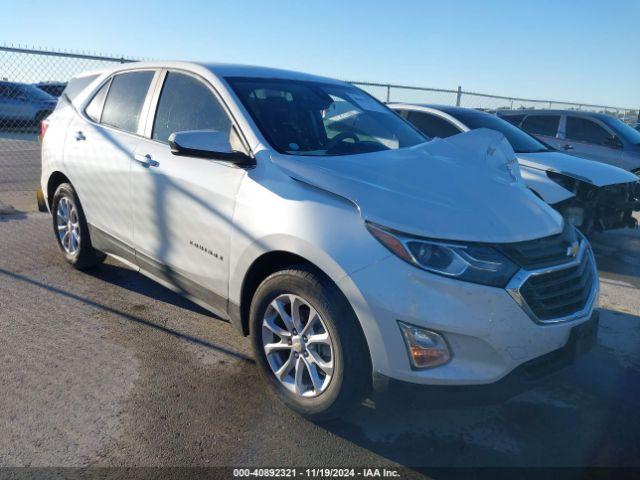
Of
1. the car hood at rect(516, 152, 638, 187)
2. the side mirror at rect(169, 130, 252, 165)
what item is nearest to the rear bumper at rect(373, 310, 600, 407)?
the side mirror at rect(169, 130, 252, 165)

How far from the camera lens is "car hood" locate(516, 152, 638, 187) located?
21.4 feet

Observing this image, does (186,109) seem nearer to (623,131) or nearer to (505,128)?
(505,128)

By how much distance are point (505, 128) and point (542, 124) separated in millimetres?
3177

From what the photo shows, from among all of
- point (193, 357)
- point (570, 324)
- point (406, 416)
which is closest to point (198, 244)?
point (193, 357)

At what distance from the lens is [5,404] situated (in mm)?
3055

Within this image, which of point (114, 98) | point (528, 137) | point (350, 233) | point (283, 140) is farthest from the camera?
point (528, 137)

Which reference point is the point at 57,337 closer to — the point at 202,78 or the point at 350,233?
the point at 202,78

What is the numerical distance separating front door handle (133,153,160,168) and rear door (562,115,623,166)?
26.9 feet

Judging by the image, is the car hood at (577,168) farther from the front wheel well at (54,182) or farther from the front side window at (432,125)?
the front wheel well at (54,182)

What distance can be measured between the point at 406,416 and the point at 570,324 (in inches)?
39.1

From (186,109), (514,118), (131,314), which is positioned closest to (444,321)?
(186,109)

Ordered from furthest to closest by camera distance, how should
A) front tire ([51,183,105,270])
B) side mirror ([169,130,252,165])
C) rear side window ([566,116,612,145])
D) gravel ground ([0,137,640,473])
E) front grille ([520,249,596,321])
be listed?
rear side window ([566,116,612,145]), front tire ([51,183,105,270]), side mirror ([169,130,252,165]), gravel ground ([0,137,640,473]), front grille ([520,249,596,321])

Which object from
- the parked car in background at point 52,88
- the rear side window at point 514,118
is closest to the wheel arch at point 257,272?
the rear side window at point 514,118

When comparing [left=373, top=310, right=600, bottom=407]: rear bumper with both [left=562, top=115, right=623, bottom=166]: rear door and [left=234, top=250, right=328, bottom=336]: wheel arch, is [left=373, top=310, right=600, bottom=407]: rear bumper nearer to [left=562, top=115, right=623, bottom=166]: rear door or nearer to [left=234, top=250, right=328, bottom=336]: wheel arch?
[left=234, top=250, right=328, bottom=336]: wheel arch
